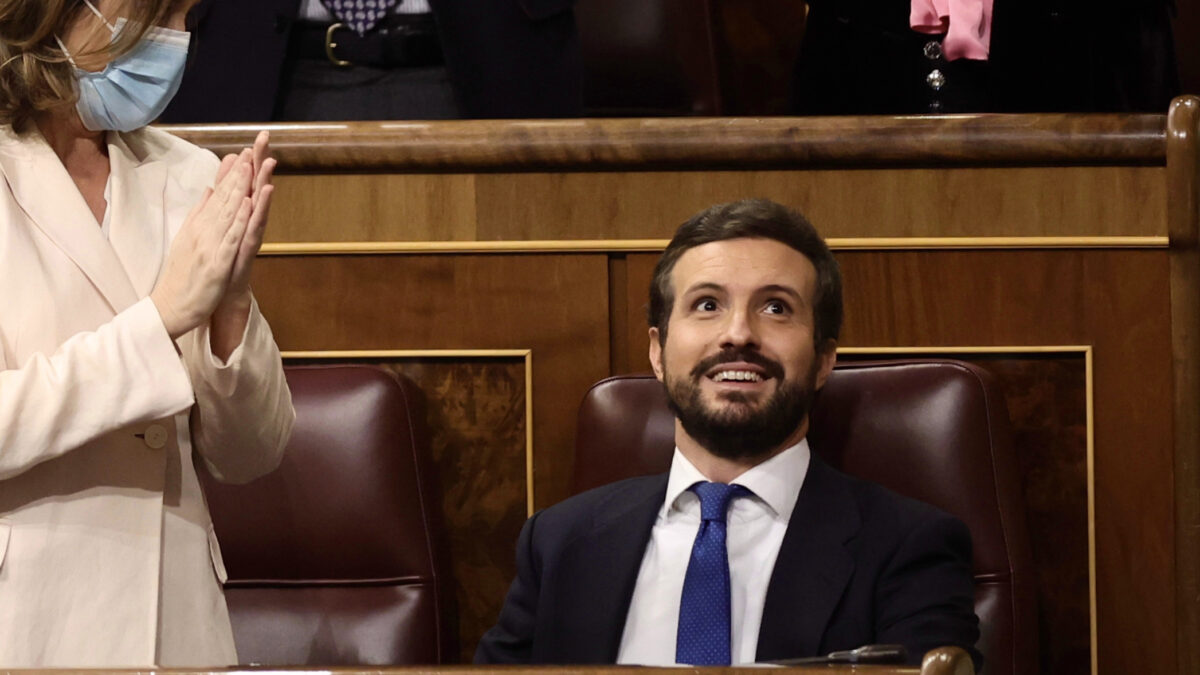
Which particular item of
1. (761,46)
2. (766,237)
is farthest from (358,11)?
(761,46)

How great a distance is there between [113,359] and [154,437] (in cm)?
9

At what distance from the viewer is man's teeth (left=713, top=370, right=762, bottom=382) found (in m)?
1.46

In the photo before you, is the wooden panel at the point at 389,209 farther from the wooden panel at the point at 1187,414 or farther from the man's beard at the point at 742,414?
the wooden panel at the point at 1187,414

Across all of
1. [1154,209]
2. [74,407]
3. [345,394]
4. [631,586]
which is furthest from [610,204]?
[74,407]

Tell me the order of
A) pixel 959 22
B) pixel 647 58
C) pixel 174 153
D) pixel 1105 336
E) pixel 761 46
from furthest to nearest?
pixel 761 46
pixel 647 58
pixel 959 22
pixel 1105 336
pixel 174 153

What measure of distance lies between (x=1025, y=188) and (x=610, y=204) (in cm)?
46

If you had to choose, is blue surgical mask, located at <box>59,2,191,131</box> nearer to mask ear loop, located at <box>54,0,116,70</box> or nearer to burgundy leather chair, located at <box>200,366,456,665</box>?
mask ear loop, located at <box>54,0,116,70</box>

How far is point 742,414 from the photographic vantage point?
56.9 inches

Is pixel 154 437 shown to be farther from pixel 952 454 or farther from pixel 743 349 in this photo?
pixel 952 454

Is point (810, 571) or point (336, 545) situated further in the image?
point (336, 545)

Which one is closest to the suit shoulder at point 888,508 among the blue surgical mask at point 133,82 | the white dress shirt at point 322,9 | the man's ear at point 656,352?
the man's ear at point 656,352

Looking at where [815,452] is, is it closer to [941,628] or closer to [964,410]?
[964,410]

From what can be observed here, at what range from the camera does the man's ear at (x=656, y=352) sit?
60.7 inches

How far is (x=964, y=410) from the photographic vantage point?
149 centimetres
